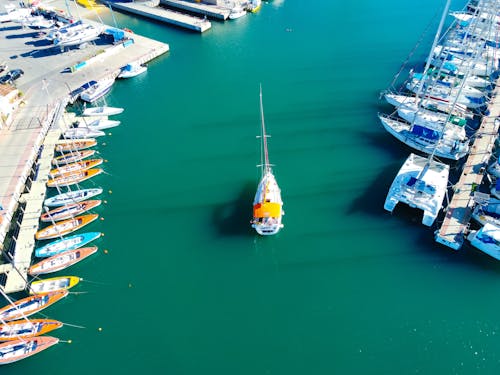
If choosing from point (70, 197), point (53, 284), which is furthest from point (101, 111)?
point (53, 284)

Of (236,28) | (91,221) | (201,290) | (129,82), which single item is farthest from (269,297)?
(236,28)

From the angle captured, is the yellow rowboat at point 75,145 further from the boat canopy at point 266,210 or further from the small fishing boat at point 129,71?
the boat canopy at point 266,210

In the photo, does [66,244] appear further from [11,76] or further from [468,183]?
[468,183]

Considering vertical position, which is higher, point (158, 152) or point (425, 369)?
point (158, 152)

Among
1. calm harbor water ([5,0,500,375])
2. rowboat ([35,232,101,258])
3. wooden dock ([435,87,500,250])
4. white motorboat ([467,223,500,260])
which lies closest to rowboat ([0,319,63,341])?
calm harbor water ([5,0,500,375])

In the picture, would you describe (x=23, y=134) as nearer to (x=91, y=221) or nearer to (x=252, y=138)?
(x=91, y=221)

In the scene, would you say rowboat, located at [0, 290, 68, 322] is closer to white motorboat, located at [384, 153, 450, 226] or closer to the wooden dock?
white motorboat, located at [384, 153, 450, 226]

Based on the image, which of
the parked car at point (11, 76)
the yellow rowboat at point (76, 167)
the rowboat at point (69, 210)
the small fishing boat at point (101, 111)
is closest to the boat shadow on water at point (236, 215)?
the rowboat at point (69, 210)
